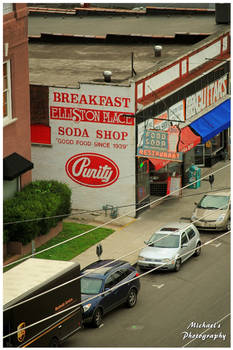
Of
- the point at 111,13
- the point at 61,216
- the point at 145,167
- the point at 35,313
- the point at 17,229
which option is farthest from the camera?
the point at 111,13

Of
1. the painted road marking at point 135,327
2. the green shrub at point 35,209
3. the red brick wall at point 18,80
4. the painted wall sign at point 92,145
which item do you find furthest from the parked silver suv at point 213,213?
the painted road marking at point 135,327

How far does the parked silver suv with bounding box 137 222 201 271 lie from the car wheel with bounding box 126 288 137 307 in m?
2.47

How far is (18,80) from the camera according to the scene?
36.6 m

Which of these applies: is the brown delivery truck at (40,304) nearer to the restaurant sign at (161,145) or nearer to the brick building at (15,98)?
the brick building at (15,98)

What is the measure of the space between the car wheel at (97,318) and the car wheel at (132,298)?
1.70 metres

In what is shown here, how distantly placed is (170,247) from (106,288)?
561cm

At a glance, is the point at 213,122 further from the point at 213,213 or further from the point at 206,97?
the point at 213,213

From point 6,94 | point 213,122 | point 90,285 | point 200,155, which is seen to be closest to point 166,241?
point 90,285

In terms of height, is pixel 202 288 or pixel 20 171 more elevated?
pixel 20 171

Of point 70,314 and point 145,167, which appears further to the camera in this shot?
point 145,167

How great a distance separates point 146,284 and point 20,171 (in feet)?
25.0

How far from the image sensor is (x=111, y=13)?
6400 centimetres

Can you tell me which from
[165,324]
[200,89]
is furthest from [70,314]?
[200,89]

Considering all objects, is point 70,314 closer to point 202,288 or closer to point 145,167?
point 202,288
